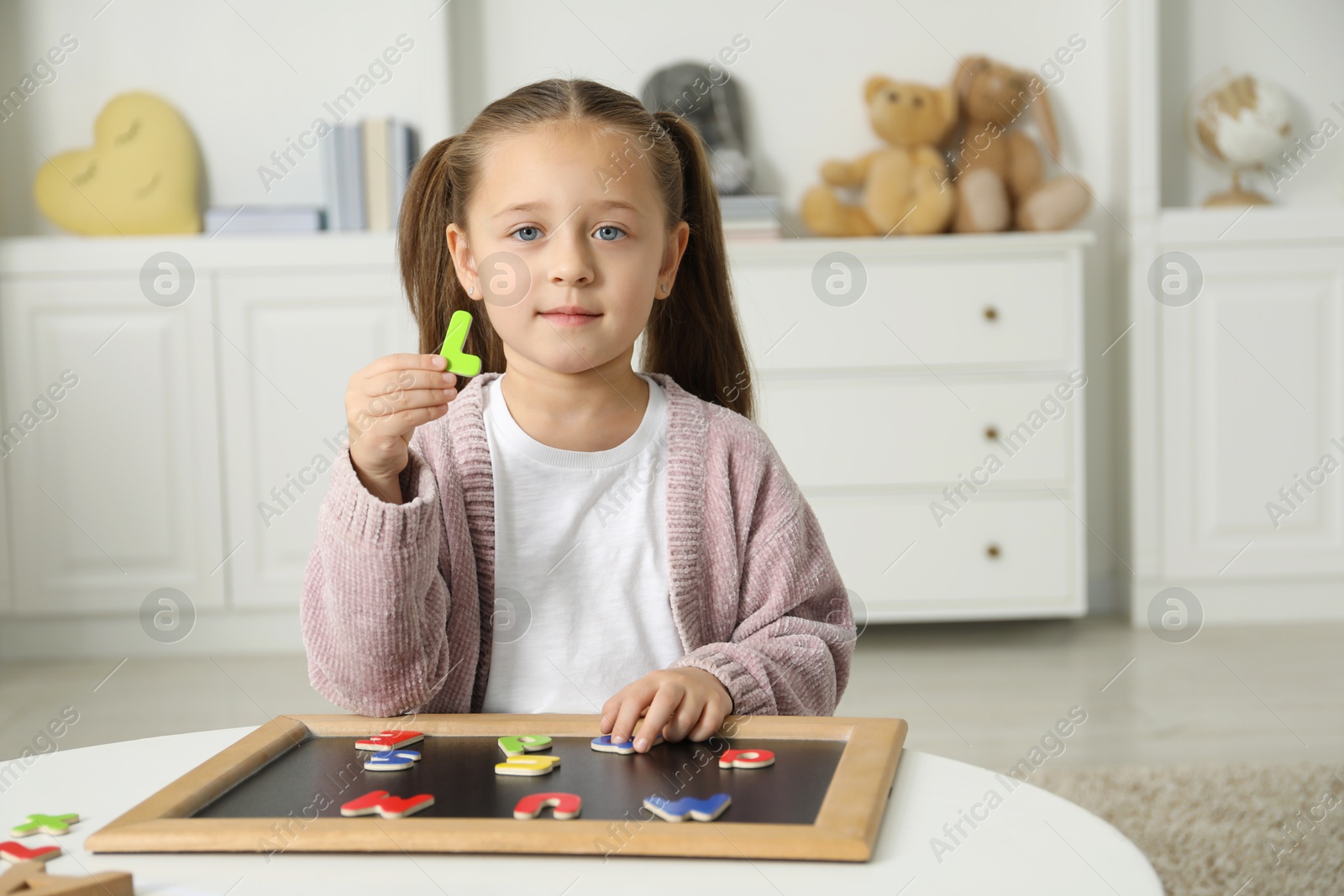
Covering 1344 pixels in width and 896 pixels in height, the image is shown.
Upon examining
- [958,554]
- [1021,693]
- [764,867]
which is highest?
[764,867]

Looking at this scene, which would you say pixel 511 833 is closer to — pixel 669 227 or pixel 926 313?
pixel 669 227

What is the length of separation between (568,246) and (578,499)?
19 centimetres

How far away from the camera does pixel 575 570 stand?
35.0 inches

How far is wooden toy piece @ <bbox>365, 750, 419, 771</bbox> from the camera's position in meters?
0.58

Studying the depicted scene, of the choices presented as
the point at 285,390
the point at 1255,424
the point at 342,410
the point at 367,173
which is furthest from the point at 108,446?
the point at 1255,424

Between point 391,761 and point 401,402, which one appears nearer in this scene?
point 391,761

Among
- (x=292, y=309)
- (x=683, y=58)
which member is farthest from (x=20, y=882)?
(x=683, y=58)

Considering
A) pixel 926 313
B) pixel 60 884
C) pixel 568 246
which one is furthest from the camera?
pixel 926 313

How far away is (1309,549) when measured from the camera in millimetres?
2613

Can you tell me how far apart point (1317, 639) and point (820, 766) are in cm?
234

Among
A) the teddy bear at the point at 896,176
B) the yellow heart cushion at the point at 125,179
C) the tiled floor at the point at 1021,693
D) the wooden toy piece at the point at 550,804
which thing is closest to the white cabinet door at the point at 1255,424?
the tiled floor at the point at 1021,693

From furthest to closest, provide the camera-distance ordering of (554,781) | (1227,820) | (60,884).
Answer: (1227,820) < (554,781) < (60,884)

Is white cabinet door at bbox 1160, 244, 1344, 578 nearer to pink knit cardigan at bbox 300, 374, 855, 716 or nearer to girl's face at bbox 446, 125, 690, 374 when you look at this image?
pink knit cardigan at bbox 300, 374, 855, 716

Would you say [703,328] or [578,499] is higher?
[703,328]
